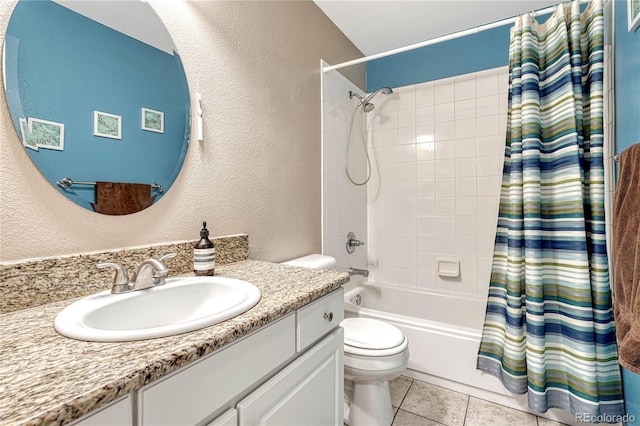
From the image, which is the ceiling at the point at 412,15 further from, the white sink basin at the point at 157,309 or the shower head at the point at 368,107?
the white sink basin at the point at 157,309

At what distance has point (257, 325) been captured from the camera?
0.66 metres

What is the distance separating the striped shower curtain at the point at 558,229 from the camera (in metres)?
1.21

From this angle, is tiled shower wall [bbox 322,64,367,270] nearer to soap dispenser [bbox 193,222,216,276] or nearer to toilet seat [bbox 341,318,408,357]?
toilet seat [bbox 341,318,408,357]

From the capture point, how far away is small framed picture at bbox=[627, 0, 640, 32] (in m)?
0.99

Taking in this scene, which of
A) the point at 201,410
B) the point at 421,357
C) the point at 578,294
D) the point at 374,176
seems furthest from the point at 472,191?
the point at 201,410

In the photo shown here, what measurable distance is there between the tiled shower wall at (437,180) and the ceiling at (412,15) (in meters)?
0.34

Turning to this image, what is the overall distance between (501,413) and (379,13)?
245 centimetres

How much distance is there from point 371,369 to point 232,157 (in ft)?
3.65

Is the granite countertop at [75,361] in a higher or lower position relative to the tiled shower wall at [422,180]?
lower

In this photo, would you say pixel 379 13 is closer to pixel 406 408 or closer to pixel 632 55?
Result: pixel 632 55

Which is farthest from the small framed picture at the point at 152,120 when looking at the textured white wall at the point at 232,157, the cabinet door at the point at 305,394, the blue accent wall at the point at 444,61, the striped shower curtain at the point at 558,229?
the blue accent wall at the point at 444,61

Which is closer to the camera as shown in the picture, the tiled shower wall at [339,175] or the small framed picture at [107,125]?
the small framed picture at [107,125]

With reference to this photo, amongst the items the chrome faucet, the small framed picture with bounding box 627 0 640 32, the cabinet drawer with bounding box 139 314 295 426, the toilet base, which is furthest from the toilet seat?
the small framed picture with bounding box 627 0 640 32

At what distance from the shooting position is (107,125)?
0.90 meters
